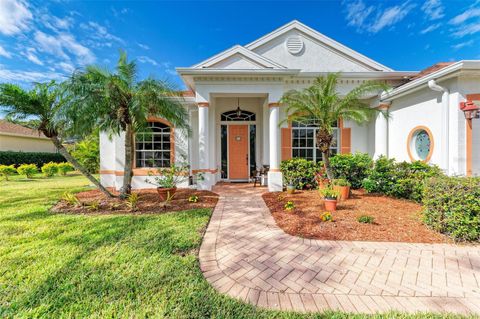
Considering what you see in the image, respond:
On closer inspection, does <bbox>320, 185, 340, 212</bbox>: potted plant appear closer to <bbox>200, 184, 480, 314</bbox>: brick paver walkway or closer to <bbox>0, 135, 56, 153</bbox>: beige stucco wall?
<bbox>200, 184, 480, 314</bbox>: brick paver walkway

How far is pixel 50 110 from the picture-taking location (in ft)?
17.1

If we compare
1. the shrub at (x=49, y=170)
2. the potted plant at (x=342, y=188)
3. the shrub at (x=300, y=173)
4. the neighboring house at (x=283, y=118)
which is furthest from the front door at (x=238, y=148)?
the shrub at (x=49, y=170)

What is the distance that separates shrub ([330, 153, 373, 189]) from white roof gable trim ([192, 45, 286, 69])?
14.3 ft

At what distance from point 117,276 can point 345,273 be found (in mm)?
3041

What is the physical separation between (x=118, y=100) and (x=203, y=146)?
122 inches

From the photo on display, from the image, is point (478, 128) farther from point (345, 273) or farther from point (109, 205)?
point (109, 205)

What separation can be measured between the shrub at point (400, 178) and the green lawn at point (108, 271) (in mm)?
5334

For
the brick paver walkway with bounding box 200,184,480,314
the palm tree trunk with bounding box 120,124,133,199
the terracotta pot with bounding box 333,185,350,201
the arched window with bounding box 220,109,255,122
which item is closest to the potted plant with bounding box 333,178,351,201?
the terracotta pot with bounding box 333,185,350,201

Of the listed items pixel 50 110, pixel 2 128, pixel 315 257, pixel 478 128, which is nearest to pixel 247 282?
pixel 315 257

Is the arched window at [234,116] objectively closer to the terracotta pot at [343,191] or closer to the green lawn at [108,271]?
the terracotta pot at [343,191]

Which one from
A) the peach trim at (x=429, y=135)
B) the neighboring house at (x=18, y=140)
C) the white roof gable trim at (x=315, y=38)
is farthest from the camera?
the neighboring house at (x=18, y=140)

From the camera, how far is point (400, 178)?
620 centimetres

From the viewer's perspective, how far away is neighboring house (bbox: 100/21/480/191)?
5668mm

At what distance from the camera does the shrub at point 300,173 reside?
7707 millimetres
